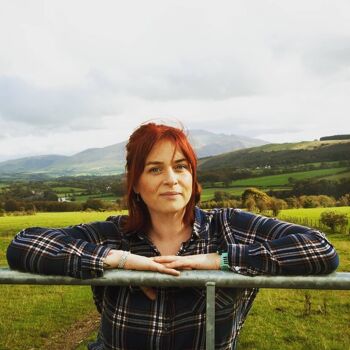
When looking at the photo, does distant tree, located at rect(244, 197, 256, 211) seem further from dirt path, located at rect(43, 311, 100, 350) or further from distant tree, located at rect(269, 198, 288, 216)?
dirt path, located at rect(43, 311, 100, 350)

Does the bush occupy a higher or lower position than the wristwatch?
lower

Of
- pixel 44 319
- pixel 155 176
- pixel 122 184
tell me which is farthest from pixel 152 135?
pixel 44 319

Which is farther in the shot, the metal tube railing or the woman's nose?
the woman's nose

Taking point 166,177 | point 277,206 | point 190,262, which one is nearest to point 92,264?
point 190,262

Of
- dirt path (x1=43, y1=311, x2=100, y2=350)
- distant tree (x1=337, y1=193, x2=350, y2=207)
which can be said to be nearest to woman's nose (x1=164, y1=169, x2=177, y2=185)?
dirt path (x1=43, y1=311, x2=100, y2=350)

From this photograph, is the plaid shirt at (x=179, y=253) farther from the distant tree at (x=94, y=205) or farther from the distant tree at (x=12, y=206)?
the distant tree at (x=12, y=206)

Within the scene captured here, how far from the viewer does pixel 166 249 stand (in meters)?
2.78

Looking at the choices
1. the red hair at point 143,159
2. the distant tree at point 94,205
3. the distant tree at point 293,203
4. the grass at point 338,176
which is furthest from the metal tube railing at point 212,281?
the grass at point 338,176

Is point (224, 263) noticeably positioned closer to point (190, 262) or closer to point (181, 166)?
point (190, 262)

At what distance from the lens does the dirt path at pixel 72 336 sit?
1213 centimetres

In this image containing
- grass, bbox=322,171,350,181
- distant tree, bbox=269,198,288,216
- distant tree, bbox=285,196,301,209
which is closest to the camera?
distant tree, bbox=269,198,288,216

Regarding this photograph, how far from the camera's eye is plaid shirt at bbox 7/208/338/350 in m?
2.21

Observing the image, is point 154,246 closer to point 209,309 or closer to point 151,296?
point 151,296

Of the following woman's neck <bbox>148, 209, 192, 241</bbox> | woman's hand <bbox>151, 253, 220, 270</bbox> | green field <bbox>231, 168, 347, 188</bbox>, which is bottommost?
green field <bbox>231, 168, 347, 188</bbox>
